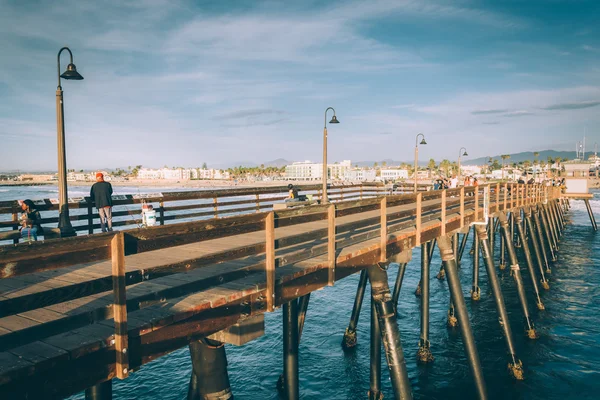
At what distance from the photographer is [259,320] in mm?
4969

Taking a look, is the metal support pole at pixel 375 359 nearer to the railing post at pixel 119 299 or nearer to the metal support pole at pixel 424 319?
the metal support pole at pixel 424 319

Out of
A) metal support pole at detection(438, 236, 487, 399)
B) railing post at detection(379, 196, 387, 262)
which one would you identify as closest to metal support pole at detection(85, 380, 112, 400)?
railing post at detection(379, 196, 387, 262)

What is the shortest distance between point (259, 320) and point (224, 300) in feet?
2.56

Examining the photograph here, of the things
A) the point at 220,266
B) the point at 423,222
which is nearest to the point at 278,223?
the point at 220,266

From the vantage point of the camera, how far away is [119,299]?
3.34 m

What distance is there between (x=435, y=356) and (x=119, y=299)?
12.3 m

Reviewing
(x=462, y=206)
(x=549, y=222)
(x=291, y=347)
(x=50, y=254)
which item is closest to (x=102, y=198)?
(x=291, y=347)

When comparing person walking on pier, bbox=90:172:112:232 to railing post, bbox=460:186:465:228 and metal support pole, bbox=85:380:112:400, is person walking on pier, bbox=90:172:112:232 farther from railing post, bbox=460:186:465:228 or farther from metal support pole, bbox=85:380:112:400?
railing post, bbox=460:186:465:228

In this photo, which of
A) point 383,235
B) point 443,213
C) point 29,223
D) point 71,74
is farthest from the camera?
point 443,213

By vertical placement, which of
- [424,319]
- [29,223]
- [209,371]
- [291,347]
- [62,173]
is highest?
[62,173]

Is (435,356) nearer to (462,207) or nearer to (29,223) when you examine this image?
(462,207)

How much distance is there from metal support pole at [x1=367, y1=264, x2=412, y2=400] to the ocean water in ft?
15.2

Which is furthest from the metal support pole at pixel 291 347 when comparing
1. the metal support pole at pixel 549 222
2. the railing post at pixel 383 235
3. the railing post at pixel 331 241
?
the metal support pole at pixel 549 222

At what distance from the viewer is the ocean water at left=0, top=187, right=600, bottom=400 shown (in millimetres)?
11562
